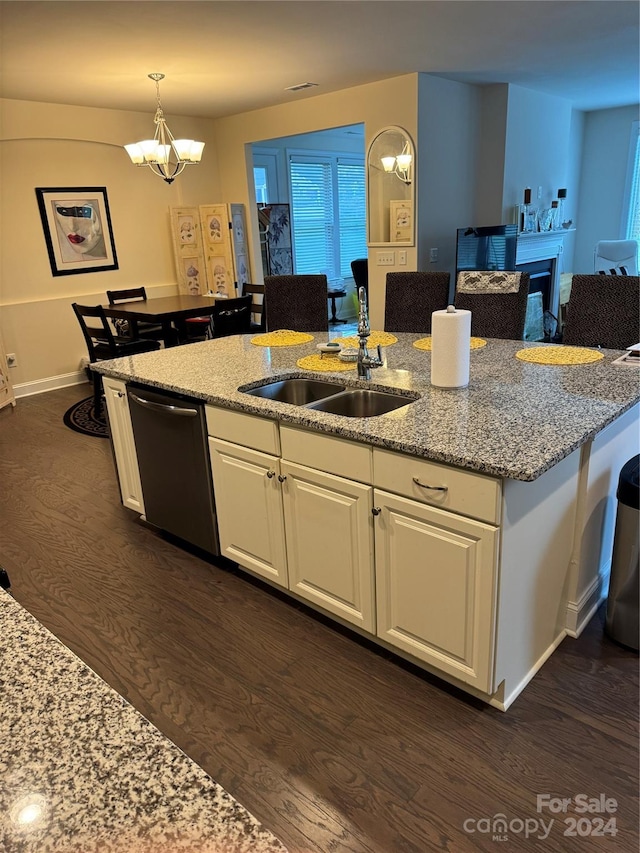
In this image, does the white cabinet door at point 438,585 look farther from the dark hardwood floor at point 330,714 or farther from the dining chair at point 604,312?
the dining chair at point 604,312

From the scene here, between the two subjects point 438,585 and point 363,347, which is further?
point 363,347

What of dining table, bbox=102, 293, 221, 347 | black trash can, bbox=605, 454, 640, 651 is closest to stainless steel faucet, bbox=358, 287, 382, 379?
black trash can, bbox=605, 454, 640, 651

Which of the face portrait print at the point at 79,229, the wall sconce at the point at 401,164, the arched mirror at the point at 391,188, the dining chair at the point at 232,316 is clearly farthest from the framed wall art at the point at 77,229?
the wall sconce at the point at 401,164

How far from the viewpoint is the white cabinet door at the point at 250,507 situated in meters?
2.23

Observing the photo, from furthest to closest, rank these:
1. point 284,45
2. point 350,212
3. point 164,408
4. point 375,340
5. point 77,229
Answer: point 350,212
point 77,229
point 284,45
point 375,340
point 164,408

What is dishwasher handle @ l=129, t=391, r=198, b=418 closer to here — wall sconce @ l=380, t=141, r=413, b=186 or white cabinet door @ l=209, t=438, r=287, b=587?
white cabinet door @ l=209, t=438, r=287, b=587

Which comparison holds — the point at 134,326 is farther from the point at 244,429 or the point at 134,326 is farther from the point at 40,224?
the point at 244,429

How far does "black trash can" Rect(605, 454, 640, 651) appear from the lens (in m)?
1.97

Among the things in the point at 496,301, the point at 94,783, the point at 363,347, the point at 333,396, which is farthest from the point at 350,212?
the point at 94,783

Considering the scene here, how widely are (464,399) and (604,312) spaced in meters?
1.41

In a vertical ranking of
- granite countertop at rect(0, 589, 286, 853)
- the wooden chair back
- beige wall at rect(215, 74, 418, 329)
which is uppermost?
beige wall at rect(215, 74, 418, 329)

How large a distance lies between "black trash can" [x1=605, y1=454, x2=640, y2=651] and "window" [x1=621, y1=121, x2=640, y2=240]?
275 inches

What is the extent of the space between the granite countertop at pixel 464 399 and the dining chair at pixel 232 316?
2.00 metres

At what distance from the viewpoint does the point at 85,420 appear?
4922mm
